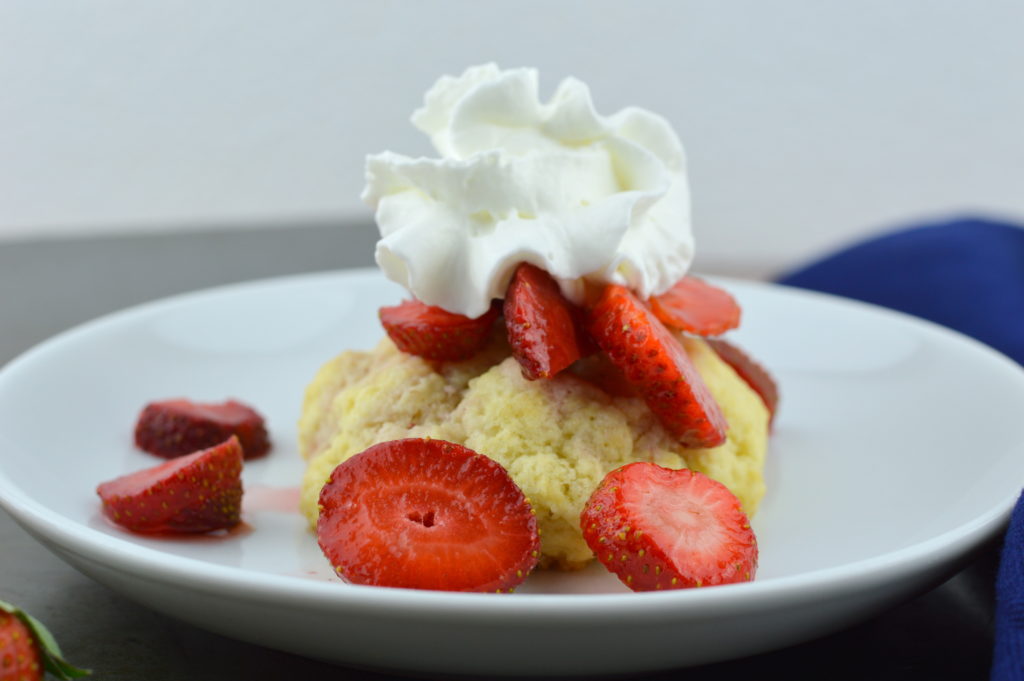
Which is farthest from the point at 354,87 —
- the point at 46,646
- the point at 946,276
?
the point at 46,646

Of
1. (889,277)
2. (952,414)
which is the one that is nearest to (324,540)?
(952,414)

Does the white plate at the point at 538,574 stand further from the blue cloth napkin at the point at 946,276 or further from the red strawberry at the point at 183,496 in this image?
the blue cloth napkin at the point at 946,276

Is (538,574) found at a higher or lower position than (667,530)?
lower

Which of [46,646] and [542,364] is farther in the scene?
[542,364]

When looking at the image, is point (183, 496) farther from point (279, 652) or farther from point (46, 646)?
point (46, 646)

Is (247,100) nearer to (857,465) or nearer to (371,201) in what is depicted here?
(371,201)

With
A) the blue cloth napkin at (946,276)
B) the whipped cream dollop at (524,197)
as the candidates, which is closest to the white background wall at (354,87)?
the blue cloth napkin at (946,276)
